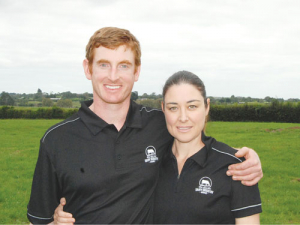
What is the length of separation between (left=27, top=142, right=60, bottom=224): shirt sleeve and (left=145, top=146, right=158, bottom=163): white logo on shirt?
1.04 meters

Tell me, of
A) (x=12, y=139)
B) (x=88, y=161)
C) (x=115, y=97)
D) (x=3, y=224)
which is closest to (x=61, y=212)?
(x=88, y=161)

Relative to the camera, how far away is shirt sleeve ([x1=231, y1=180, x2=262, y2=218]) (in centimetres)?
313

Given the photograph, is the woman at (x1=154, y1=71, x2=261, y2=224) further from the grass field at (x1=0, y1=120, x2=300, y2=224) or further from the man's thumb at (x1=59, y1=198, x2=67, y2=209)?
the grass field at (x1=0, y1=120, x2=300, y2=224)

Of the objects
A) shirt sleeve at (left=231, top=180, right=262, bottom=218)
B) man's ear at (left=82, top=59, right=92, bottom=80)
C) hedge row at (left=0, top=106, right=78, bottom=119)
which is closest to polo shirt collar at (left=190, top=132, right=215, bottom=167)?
shirt sleeve at (left=231, top=180, right=262, bottom=218)

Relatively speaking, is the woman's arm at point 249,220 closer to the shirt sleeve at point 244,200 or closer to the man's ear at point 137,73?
the shirt sleeve at point 244,200

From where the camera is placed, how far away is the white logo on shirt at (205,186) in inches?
128

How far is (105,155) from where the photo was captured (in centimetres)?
334

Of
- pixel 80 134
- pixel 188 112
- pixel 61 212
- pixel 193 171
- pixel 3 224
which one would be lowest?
pixel 3 224

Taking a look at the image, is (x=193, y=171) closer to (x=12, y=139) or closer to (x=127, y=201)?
(x=127, y=201)

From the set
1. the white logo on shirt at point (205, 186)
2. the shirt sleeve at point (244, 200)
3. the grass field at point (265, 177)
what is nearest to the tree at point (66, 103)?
the grass field at point (265, 177)

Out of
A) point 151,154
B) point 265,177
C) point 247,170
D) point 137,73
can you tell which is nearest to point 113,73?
point 137,73

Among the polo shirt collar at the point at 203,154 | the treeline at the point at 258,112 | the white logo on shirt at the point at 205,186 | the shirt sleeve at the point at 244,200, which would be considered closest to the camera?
the shirt sleeve at the point at 244,200

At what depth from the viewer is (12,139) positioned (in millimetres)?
25188

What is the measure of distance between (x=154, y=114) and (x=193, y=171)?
105 cm
